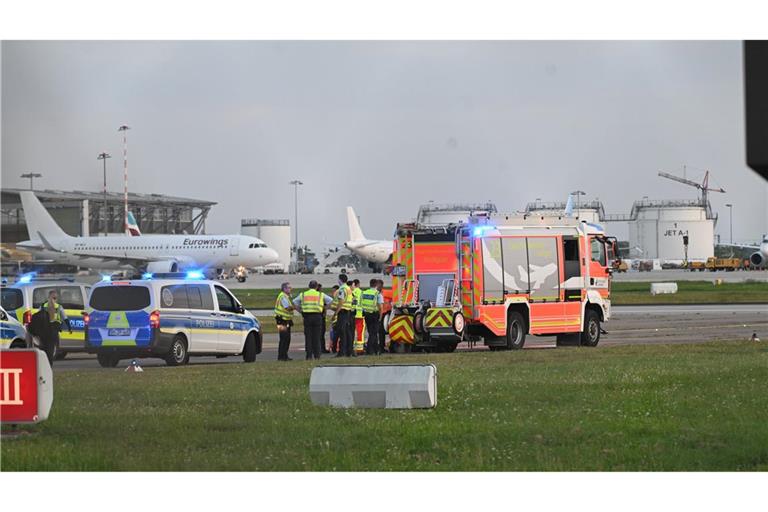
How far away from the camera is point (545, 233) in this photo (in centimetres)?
3061

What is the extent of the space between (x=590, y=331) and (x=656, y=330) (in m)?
6.68

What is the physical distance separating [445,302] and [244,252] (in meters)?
61.1

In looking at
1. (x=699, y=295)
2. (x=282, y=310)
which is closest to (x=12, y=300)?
(x=282, y=310)

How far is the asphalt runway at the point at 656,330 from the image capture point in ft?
99.7

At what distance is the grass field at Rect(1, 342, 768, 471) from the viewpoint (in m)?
12.6

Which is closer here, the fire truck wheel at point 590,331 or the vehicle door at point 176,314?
the vehicle door at point 176,314

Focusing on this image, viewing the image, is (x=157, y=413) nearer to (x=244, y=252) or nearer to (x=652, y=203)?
(x=244, y=252)

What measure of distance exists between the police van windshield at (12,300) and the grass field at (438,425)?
973 centimetres

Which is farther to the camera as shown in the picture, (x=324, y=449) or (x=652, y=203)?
(x=652, y=203)

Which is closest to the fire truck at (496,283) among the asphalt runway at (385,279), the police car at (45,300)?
the police car at (45,300)

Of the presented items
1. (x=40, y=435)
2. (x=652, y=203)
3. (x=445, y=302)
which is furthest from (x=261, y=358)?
(x=652, y=203)

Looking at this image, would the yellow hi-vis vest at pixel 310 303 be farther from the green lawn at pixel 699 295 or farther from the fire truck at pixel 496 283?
the green lawn at pixel 699 295

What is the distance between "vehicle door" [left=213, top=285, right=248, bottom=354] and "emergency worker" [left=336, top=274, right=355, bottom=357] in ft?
7.55

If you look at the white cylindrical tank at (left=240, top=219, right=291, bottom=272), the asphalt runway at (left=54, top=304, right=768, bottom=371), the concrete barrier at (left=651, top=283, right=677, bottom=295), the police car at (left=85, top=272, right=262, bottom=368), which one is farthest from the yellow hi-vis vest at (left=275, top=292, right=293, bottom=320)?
the white cylindrical tank at (left=240, top=219, right=291, bottom=272)
